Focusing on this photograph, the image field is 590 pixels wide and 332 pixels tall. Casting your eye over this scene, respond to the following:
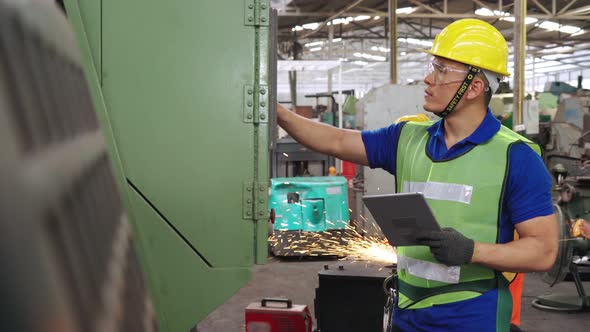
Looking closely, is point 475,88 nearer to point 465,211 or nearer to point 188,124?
point 465,211

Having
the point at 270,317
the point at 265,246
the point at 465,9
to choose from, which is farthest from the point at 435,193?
the point at 465,9

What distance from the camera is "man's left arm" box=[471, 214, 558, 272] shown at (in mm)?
2059

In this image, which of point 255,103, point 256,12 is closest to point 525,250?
point 255,103

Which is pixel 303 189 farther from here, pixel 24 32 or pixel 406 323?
pixel 24 32

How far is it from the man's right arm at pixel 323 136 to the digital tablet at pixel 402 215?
470 millimetres

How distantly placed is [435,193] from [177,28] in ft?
3.66

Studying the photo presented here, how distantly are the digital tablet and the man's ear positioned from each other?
21.2 inches

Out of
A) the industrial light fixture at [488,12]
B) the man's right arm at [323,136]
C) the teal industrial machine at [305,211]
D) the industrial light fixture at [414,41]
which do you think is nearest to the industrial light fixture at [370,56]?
the industrial light fixture at [414,41]

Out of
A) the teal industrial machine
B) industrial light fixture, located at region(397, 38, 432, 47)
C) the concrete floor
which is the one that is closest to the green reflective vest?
the concrete floor

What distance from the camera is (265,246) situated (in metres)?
2.25

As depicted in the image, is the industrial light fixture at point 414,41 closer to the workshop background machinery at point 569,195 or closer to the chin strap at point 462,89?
the workshop background machinery at point 569,195

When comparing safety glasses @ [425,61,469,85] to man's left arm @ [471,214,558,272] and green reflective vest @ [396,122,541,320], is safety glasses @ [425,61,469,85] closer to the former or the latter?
green reflective vest @ [396,122,541,320]

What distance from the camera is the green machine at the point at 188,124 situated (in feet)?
7.14

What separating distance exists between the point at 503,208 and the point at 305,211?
576 centimetres
